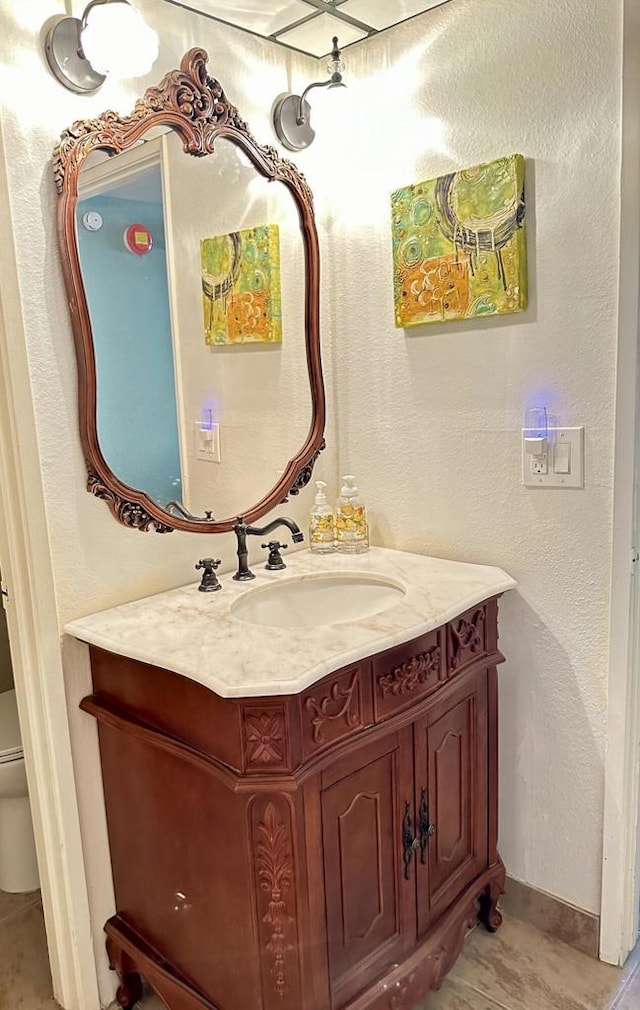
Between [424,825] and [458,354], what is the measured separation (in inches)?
41.9

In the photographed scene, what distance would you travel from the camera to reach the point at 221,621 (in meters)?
1.49

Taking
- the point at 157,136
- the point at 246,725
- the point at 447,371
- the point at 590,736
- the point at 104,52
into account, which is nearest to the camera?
the point at 246,725

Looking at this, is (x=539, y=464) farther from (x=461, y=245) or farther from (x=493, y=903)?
(x=493, y=903)

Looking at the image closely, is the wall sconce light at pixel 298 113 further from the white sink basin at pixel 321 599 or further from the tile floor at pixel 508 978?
the tile floor at pixel 508 978

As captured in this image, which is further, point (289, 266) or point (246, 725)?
point (289, 266)

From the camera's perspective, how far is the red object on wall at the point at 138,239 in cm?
157

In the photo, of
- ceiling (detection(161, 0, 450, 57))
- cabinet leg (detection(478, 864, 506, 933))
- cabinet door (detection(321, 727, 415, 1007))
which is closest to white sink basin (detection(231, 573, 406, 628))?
cabinet door (detection(321, 727, 415, 1007))

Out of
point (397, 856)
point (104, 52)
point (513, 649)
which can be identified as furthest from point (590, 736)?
point (104, 52)

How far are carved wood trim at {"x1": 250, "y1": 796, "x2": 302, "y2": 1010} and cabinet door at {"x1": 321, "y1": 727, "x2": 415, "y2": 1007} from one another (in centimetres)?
8

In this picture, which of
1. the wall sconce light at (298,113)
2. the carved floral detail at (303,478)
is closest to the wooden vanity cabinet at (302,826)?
the carved floral detail at (303,478)

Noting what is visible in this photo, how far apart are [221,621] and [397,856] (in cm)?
58

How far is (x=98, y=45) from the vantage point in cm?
140

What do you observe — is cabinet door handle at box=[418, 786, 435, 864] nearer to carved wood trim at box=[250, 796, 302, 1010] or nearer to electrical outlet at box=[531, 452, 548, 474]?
carved wood trim at box=[250, 796, 302, 1010]

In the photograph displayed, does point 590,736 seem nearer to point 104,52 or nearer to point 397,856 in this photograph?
point 397,856
